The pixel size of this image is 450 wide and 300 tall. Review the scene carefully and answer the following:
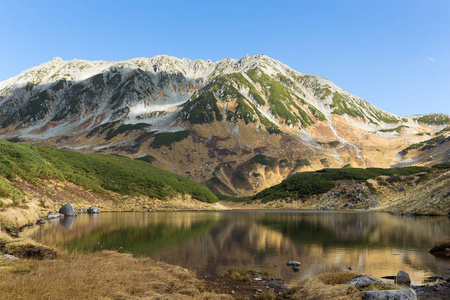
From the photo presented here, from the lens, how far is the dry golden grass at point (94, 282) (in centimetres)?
1077

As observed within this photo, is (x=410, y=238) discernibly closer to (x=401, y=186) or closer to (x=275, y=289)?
(x=275, y=289)

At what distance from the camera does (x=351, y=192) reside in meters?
126

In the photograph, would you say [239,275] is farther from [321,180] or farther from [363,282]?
[321,180]

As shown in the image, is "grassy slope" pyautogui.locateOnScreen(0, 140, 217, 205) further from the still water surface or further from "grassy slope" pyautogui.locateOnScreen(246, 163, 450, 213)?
"grassy slope" pyautogui.locateOnScreen(246, 163, 450, 213)

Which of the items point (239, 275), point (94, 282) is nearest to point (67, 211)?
point (239, 275)

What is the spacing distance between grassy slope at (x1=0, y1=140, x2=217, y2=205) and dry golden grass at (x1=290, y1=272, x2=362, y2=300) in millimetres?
44542

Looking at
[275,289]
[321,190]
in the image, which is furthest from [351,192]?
[275,289]

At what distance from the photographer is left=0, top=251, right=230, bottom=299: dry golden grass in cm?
1077

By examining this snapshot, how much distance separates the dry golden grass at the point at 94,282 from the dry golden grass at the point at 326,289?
167 inches

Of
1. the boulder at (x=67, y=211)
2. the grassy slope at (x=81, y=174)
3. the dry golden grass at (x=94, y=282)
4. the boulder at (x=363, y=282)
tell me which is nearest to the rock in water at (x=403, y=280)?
the boulder at (x=363, y=282)

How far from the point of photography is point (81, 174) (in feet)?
318

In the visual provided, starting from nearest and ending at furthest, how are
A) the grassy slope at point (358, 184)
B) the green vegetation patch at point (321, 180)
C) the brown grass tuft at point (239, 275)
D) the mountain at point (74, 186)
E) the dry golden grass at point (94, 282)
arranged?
1. the dry golden grass at point (94, 282)
2. the brown grass tuft at point (239, 275)
3. the mountain at point (74, 186)
4. the grassy slope at point (358, 184)
5. the green vegetation patch at point (321, 180)

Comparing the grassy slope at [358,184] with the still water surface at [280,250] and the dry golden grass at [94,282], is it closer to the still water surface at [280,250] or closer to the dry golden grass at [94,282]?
the still water surface at [280,250]

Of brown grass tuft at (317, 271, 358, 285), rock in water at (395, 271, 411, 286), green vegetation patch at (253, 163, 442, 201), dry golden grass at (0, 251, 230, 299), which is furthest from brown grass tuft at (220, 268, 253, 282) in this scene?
green vegetation patch at (253, 163, 442, 201)
